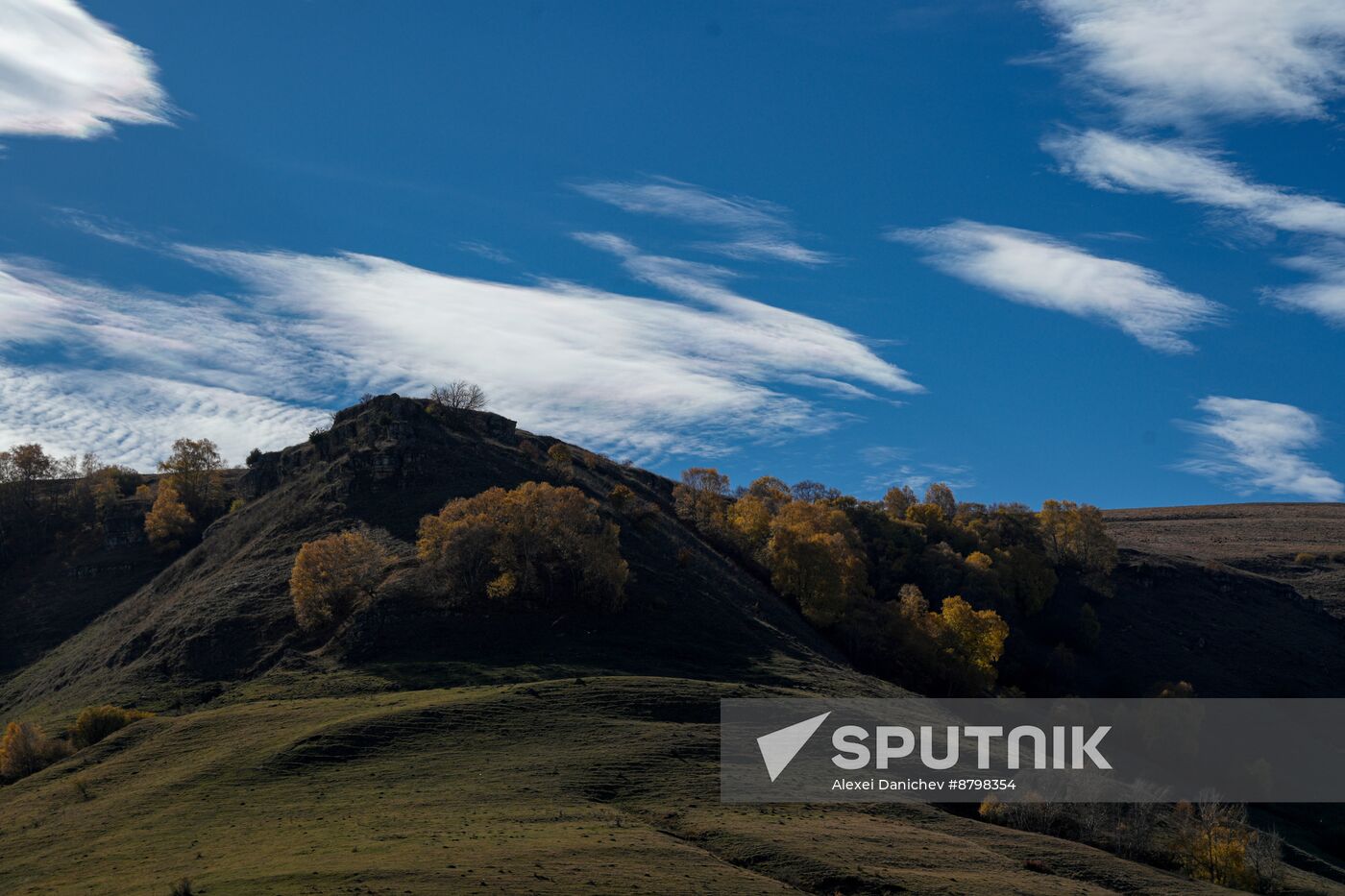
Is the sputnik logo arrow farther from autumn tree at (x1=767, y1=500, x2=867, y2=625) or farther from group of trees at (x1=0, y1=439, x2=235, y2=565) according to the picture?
group of trees at (x1=0, y1=439, x2=235, y2=565)

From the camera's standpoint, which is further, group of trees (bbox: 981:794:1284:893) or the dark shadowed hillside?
the dark shadowed hillside

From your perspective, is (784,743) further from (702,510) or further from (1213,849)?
(702,510)

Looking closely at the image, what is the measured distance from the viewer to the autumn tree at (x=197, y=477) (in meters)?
171

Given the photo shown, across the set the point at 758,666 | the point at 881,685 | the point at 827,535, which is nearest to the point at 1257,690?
the point at 827,535

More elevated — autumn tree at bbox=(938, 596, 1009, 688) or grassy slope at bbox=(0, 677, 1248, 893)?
autumn tree at bbox=(938, 596, 1009, 688)

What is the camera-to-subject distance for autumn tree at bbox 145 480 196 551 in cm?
15938

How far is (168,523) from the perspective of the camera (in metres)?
161

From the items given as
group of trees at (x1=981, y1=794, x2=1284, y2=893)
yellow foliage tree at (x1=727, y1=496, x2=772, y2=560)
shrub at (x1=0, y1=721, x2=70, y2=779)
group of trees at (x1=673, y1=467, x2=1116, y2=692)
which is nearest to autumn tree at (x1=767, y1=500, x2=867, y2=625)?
group of trees at (x1=673, y1=467, x2=1116, y2=692)

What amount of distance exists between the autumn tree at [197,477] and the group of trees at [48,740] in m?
86.8

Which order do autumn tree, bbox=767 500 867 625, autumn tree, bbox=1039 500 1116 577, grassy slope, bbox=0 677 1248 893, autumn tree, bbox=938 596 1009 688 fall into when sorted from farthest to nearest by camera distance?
autumn tree, bbox=1039 500 1116 577 → autumn tree, bbox=767 500 867 625 → autumn tree, bbox=938 596 1009 688 → grassy slope, bbox=0 677 1248 893

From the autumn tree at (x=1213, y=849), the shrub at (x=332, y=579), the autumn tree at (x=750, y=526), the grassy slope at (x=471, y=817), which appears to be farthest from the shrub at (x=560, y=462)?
the autumn tree at (x=1213, y=849)

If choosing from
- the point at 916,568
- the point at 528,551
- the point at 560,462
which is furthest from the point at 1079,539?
the point at 528,551

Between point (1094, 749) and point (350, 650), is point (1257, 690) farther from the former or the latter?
point (350, 650)

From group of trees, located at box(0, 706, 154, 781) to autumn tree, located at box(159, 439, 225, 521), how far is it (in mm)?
86802
